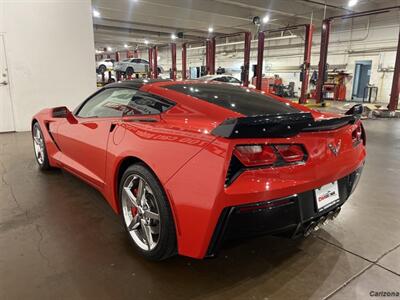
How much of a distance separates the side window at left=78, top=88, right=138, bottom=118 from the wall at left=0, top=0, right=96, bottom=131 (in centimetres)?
460

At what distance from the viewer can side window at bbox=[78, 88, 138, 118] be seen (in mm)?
2369

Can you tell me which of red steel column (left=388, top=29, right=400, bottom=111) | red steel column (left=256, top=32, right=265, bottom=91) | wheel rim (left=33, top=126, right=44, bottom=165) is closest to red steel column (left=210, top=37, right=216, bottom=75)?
red steel column (left=256, top=32, right=265, bottom=91)

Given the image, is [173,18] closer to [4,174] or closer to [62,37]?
[62,37]

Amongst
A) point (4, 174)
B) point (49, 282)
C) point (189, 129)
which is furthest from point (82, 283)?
point (4, 174)

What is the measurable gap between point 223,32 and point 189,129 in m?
21.1

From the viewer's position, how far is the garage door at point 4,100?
6363 mm

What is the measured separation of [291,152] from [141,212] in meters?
1.00

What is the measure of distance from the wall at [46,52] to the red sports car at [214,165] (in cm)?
535

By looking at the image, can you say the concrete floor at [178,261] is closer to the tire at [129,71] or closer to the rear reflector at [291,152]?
the rear reflector at [291,152]

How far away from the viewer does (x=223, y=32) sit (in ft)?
69.2

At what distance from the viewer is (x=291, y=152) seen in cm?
154

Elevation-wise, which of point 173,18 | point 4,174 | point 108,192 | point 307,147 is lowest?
point 4,174

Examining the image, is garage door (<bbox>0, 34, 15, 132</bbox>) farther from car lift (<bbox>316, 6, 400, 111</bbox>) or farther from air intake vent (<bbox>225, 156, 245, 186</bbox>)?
car lift (<bbox>316, 6, 400, 111</bbox>)

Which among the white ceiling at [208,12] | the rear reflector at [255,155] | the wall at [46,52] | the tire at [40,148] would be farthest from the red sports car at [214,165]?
the white ceiling at [208,12]
